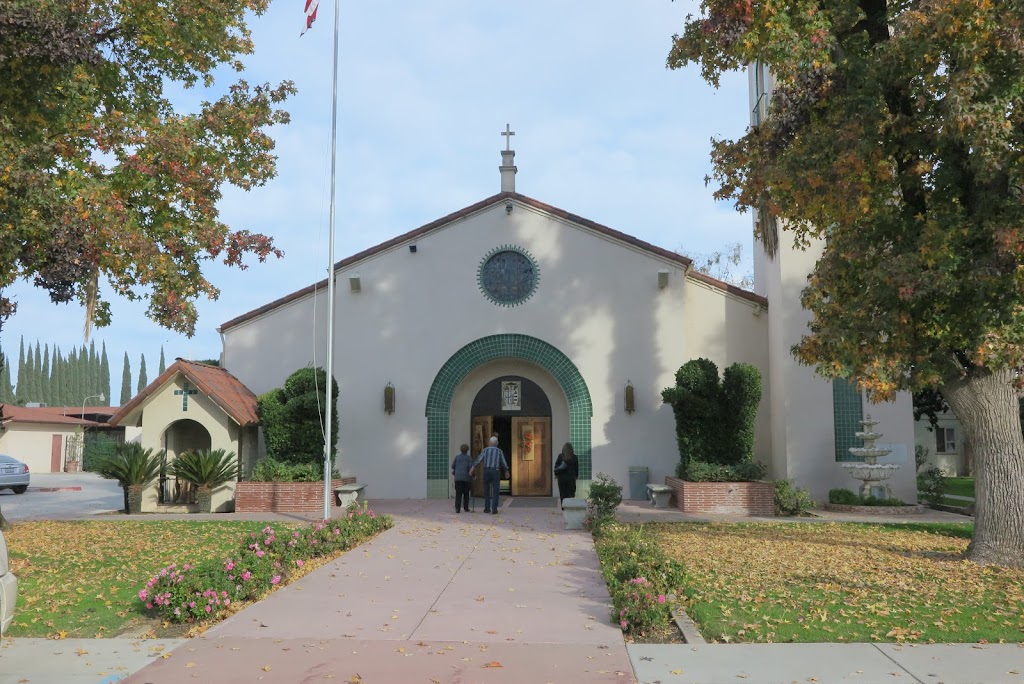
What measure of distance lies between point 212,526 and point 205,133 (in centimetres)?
761

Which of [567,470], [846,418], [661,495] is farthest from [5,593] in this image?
[846,418]

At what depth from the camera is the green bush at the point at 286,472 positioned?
19.5 metres

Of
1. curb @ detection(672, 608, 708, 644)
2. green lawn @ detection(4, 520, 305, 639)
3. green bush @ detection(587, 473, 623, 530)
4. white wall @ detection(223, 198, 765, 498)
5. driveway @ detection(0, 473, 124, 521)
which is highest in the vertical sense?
white wall @ detection(223, 198, 765, 498)

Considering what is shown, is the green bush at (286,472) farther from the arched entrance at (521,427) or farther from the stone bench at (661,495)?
the stone bench at (661,495)

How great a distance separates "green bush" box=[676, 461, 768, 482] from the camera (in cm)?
1895

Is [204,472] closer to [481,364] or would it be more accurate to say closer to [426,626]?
A: [481,364]

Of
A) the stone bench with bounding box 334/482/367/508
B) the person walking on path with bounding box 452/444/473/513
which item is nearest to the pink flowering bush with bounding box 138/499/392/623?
the person walking on path with bounding box 452/444/473/513

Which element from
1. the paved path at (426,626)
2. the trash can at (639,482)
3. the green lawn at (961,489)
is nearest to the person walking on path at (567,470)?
the trash can at (639,482)

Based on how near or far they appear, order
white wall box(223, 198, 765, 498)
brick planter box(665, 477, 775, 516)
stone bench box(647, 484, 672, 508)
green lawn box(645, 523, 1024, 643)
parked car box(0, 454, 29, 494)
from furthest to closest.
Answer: parked car box(0, 454, 29, 494) → white wall box(223, 198, 765, 498) → stone bench box(647, 484, 672, 508) → brick planter box(665, 477, 775, 516) → green lawn box(645, 523, 1024, 643)

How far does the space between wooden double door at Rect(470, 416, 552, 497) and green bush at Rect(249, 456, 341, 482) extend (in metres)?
4.72

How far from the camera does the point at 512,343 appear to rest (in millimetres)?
22375

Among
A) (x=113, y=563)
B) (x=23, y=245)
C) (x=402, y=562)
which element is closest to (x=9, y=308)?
(x=23, y=245)

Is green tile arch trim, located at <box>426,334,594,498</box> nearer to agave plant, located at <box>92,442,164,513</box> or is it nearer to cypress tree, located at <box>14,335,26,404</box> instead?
agave plant, located at <box>92,442,164,513</box>

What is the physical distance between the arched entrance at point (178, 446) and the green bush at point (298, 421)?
5.76ft
